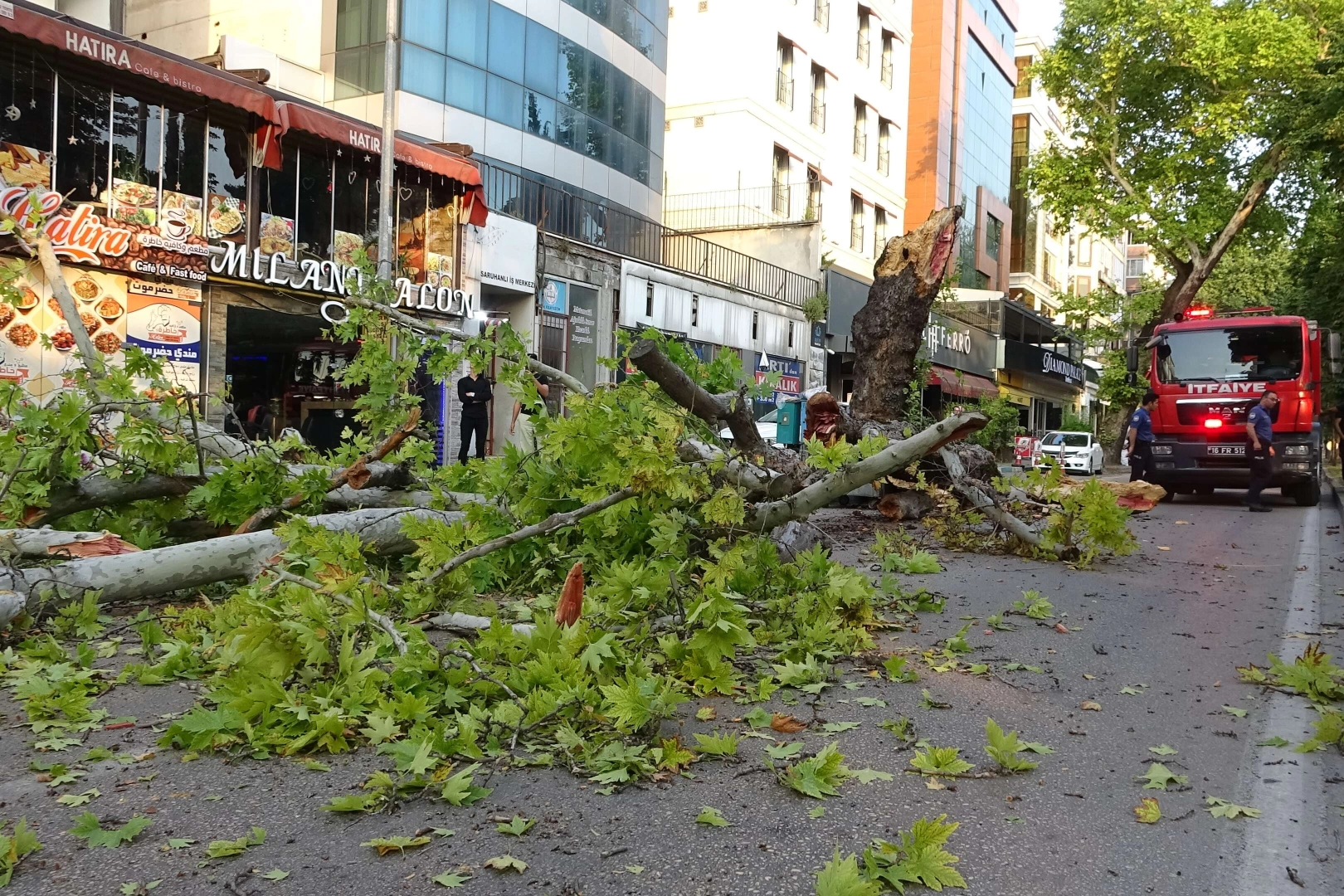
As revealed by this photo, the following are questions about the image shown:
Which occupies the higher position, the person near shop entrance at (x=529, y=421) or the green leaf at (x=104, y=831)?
the person near shop entrance at (x=529, y=421)

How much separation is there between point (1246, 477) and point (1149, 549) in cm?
656

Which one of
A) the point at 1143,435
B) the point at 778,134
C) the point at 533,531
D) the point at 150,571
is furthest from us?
the point at 778,134

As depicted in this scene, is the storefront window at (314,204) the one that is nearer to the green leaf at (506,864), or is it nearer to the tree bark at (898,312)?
the tree bark at (898,312)

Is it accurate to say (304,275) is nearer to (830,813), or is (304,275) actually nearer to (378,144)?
(378,144)

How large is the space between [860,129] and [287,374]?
25448 millimetres

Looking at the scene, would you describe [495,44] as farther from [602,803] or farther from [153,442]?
[602,803]

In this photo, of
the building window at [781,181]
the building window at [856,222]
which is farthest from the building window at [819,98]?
the building window at [856,222]

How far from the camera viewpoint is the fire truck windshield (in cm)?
1540

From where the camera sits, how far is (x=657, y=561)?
5094 mm

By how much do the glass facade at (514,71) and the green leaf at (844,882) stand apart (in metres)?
19.8

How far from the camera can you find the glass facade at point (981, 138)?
4441cm

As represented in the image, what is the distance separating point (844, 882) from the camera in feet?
8.17

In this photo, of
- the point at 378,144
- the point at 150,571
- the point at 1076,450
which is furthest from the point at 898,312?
the point at 1076,450

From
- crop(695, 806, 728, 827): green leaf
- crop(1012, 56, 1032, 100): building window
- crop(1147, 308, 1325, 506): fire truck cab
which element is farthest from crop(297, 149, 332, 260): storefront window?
crop(1012, 56, 1032, 100): building window
